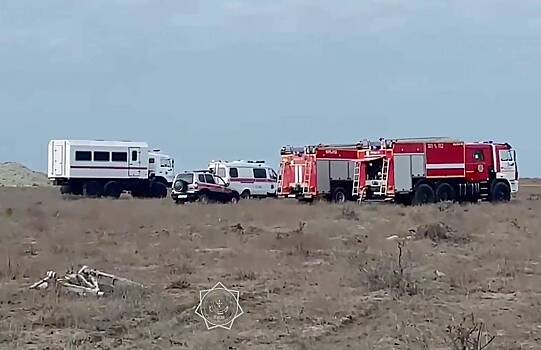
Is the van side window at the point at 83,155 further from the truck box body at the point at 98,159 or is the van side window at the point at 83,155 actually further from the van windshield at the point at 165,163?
the van windshield at the point at 165,163

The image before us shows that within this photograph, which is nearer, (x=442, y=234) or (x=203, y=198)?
(x=442, y=234)

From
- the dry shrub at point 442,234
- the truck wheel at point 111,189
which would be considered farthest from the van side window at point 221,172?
the dry shrub at point 442,234

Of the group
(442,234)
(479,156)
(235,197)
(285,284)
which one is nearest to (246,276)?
(285,284)

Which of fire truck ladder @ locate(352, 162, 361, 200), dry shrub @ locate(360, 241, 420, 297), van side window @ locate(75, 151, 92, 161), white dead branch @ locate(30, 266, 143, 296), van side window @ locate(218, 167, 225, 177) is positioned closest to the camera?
white dead branch @ locate(30, 266, 143, 296)

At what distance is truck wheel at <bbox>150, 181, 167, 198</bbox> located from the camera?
51.6 metres

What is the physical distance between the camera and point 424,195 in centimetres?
3878

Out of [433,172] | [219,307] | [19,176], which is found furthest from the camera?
[19,176]

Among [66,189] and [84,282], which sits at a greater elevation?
[66,189]

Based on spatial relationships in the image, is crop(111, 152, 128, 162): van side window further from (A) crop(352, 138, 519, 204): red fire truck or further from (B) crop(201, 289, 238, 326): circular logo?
(B) crop(201, 289, 238, 326): circular logo

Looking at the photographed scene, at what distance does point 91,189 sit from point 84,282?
3807 centimetres

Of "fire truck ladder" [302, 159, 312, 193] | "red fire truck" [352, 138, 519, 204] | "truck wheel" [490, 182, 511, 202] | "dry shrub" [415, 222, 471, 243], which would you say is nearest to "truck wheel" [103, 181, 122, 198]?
"fire truck ladder" [302, 159, 312, 193]

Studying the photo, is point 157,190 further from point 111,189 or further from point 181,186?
point 181,186

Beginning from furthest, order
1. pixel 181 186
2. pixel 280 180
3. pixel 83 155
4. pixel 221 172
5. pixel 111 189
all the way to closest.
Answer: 1. pixel 111 189
2. pixel 83 155
3. pixel 221 172
4. pixel 280 180
5. pixel 181 186

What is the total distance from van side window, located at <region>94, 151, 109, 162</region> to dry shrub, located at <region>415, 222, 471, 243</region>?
98.8 ft
